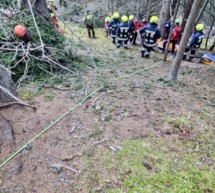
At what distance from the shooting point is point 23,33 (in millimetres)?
4840

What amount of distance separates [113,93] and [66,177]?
237cm

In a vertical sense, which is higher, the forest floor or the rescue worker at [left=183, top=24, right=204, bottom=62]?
the rescue worker at [left=183, top=24, right=204, bottom=62]

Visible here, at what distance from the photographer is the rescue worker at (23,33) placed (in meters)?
4.79

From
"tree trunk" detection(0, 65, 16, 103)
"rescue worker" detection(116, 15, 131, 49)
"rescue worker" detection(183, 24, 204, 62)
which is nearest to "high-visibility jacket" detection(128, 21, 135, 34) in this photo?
"rescue worker" detection(116, 15, 131, 49)

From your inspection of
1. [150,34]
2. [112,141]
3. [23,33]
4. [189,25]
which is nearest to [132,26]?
[150,34]

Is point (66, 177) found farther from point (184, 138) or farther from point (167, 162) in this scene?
point (184, 138)

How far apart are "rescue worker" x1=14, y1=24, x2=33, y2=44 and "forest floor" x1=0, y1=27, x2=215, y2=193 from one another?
109 cm

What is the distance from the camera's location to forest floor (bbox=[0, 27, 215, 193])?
256cm

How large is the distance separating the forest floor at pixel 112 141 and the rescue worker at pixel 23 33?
3.56 feet

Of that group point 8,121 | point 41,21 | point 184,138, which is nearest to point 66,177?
point 8,121

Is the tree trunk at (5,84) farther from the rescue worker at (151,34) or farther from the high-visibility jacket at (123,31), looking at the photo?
the high-visibility jacket at (123,31)

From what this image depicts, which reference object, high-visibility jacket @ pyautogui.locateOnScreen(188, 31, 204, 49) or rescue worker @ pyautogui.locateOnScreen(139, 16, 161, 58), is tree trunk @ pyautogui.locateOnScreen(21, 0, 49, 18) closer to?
rescue worker @ pyautogui.locateOnScreen(139, 16, 161, 58)

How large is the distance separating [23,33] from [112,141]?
11.0 feet

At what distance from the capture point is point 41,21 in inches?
245
